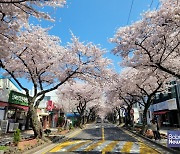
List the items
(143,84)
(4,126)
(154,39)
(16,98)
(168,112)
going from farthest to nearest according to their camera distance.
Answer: (168,112), (16,98), (143,84), (4,126), (154,39)

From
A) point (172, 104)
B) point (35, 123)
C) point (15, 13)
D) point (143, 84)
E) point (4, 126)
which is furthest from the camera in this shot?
point (172, 104)

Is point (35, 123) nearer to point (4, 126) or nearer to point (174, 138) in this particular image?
point (4, 126)

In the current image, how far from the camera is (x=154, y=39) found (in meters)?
14.8

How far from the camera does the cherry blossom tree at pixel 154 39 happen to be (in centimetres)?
1276

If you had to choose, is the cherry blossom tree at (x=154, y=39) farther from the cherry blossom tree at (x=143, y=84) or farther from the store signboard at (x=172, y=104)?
the store signboard at (x=172, y=104)

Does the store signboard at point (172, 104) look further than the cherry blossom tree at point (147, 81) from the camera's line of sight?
Yes

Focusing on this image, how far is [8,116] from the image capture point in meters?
27.2

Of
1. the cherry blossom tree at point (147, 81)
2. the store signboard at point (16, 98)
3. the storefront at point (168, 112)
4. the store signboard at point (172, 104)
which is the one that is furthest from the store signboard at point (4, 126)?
the store signboard at point (172, 104)

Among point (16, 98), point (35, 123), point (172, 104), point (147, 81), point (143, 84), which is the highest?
point (147, 81)

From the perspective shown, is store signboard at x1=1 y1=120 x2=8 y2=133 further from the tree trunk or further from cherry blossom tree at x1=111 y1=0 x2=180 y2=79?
cherry blossom tree at x1=111 y1=0 x2=180 y2=79

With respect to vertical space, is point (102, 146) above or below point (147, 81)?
below

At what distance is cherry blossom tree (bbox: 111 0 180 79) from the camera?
12.8 metres

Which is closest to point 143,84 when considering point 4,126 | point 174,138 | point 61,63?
point 61,63

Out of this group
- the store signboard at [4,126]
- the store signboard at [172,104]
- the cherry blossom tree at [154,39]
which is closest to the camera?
the cherry blossom tree at [154,39]
